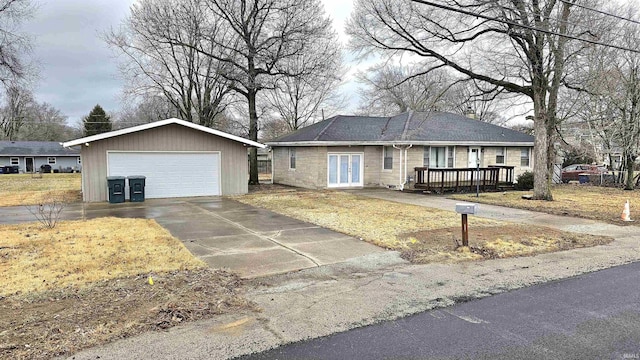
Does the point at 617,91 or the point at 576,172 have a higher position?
the point at 617,91

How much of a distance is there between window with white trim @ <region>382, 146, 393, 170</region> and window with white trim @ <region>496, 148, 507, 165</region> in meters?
6.01

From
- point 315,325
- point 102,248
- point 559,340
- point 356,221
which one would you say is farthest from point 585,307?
point 102,248

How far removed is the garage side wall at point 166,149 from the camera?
1455cm

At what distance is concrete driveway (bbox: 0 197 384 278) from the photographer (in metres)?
6.38

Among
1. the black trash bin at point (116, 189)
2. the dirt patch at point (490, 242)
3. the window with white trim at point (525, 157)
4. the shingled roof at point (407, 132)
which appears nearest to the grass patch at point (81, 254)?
the dirt patch at point (490, 242)

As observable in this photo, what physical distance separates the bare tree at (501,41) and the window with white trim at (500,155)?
400cm

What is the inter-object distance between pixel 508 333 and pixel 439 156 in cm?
1644

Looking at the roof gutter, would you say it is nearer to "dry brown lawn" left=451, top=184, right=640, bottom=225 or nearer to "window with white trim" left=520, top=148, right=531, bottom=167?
"window with white trim" left=520, top=148, right=531, bottom=167

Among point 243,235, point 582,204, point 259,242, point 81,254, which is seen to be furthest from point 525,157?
point 81,254

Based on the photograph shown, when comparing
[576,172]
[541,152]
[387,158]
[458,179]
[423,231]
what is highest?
[541,152]

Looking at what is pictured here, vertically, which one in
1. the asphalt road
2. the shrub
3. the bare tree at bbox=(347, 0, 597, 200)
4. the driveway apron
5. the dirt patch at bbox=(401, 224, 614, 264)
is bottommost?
the asphalt road

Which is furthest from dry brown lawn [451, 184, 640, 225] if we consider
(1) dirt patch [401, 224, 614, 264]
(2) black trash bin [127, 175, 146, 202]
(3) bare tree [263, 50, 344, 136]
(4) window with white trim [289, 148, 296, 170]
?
(3) bare tree [263, 50, 344, 136]

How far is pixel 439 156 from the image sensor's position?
63.9ft

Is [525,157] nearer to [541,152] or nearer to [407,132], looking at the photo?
[541,152]
